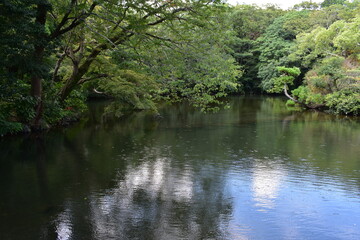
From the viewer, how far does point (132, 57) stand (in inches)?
382

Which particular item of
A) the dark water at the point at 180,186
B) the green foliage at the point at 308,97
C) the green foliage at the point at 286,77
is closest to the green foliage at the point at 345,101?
the green foliage at the point at 308,97

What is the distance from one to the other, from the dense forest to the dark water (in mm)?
1775

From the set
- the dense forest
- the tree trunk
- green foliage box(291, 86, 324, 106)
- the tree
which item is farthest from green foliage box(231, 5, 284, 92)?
the tree

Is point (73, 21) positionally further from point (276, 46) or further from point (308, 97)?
point (276, 46)

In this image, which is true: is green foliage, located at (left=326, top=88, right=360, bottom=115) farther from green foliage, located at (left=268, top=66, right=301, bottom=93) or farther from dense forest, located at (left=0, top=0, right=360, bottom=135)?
green foliage, located at (left=268, top=66, right=301, bottom=93)

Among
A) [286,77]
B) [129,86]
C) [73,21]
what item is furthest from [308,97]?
[73,21]

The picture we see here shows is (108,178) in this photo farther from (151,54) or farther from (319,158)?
(319,158)

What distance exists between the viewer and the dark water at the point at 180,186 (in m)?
5.21

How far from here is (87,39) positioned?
13305mm

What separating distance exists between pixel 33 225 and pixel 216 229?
9.07 ft

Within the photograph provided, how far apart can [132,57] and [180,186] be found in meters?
4.23

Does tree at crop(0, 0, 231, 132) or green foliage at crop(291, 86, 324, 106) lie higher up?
tree at crop(0, 0, 231, 132)

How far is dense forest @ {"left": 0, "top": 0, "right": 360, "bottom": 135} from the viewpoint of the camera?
803cm

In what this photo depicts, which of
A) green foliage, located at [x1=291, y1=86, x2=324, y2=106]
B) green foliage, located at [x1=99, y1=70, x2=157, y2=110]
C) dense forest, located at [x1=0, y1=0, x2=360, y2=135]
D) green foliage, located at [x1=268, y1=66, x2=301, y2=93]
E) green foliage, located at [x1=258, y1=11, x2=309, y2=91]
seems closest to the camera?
dense forest, located at [x1=0, y1=0, x2=360, y2=135]
